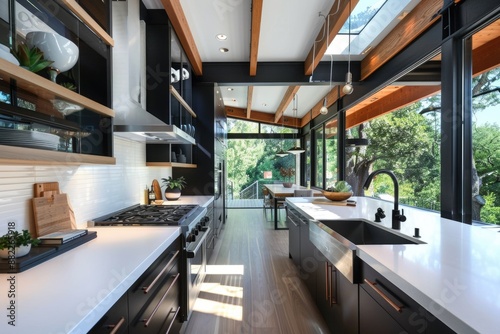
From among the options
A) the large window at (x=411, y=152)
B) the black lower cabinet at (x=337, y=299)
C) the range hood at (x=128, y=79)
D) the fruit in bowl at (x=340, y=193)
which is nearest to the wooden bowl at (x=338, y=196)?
the fruit in bowl at (x=340, y=193)

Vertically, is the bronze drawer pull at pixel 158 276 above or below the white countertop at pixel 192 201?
below

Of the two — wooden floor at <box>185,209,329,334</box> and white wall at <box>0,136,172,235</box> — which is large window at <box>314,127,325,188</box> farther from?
white wall at <box>0,136,172,235</box>

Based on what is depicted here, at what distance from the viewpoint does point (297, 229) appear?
9.95ft

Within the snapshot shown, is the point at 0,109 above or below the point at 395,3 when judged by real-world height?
below

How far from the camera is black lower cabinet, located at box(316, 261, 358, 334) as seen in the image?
1486 mm

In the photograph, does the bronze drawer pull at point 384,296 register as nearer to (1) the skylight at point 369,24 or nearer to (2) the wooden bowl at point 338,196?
(2) the wooden bowl at point 338,196

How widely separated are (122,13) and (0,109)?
1547mm

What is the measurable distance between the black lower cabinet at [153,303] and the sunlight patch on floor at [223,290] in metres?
0.91

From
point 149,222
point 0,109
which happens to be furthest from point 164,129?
point 0,109

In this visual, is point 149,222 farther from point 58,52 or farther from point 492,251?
point 492,251

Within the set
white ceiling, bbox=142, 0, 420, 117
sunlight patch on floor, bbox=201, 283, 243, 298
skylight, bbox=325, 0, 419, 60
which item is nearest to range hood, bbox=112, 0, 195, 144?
white ceiling, bbox=142, 0, 420, 117

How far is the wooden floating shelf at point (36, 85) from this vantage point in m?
0.84

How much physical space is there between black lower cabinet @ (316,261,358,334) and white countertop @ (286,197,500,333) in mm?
384

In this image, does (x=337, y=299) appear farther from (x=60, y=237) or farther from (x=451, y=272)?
(x=60, y=237)
